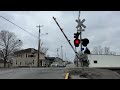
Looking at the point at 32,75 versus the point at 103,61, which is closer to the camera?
the point at 32,75

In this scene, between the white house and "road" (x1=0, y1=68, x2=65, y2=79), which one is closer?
"road" (x1=0, y1=68, x2=65, y2=79)

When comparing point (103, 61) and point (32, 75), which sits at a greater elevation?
point (103, 61)

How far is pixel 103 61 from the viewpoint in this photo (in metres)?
57.8

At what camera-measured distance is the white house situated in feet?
185

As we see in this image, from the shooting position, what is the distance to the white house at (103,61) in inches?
2220

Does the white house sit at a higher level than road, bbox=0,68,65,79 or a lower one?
higher

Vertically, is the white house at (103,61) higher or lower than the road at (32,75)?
higher

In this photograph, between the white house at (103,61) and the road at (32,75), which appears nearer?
the road at (32,75)

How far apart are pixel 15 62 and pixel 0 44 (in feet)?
63.9
